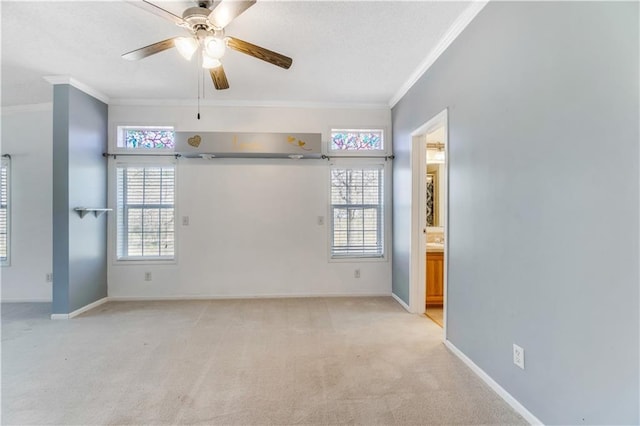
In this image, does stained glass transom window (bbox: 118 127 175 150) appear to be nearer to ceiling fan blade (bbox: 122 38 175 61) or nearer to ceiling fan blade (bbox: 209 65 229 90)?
ceiling fan blade (bbox: 209 65 229 90)

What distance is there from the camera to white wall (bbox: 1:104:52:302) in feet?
14.0

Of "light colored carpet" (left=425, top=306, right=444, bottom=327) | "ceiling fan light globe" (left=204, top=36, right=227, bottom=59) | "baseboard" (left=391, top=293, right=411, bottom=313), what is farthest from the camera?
"baseboard" (left=391, top=293, right=411, bottom=313)

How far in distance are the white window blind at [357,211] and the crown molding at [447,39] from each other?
1.27 m

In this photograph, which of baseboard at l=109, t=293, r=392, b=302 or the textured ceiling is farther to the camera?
baseboard at l=109, t=293, r=392, b=302

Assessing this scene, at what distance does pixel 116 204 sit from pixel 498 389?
471 centimetres

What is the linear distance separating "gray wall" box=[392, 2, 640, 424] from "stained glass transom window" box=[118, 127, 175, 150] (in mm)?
3699

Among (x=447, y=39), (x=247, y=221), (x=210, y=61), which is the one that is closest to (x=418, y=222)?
(x=447, y=39)

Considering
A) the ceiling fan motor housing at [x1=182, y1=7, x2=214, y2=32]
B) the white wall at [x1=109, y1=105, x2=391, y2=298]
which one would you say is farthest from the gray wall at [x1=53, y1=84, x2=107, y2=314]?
the ceiling fan motor housing at [x1=182, y1=7, x2=214, y2=32]

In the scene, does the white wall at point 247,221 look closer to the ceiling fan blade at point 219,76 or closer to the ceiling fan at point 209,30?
the ceiling fan blade at point 219,76

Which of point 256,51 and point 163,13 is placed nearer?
point 163,13

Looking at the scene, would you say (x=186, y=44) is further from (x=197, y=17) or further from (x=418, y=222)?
(x=418, y=222)

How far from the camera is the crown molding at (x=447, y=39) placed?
2.26m

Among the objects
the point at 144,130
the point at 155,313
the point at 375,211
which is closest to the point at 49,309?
the point at 155,313

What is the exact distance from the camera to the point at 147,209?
431 cm
